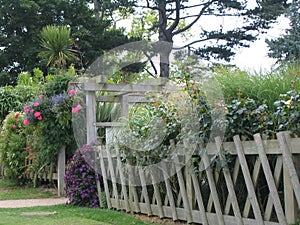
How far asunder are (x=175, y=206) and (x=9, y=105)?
7781 mm

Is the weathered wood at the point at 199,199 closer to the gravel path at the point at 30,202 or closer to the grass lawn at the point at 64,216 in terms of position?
the grass lawn at the point at 64,216

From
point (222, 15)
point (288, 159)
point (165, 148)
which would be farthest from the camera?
point (222, 15)

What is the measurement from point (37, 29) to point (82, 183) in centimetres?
1699

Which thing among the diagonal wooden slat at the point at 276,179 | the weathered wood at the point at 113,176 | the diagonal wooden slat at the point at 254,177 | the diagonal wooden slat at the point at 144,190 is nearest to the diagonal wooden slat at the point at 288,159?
the diagonal wooden slat at the point at 276,179

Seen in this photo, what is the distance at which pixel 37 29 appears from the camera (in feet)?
75.2

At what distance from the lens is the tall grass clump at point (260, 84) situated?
4.89 m

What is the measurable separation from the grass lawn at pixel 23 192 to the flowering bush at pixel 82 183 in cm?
→ 171

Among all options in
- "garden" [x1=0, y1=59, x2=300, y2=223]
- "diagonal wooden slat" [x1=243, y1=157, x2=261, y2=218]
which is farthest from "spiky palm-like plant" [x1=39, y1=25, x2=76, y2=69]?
"diagonal wooden slat" [x1=243, y1=157, x2=261, y2=218]

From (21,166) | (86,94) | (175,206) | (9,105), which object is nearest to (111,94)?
(86,94)

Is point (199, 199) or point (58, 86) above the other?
point (58, 86)

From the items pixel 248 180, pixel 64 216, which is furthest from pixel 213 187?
pixel 64 216

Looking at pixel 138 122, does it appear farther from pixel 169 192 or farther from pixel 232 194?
pixel 232 194

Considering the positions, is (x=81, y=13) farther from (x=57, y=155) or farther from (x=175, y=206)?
(x=175, y=206)

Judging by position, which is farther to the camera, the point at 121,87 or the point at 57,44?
the point at 57,44
